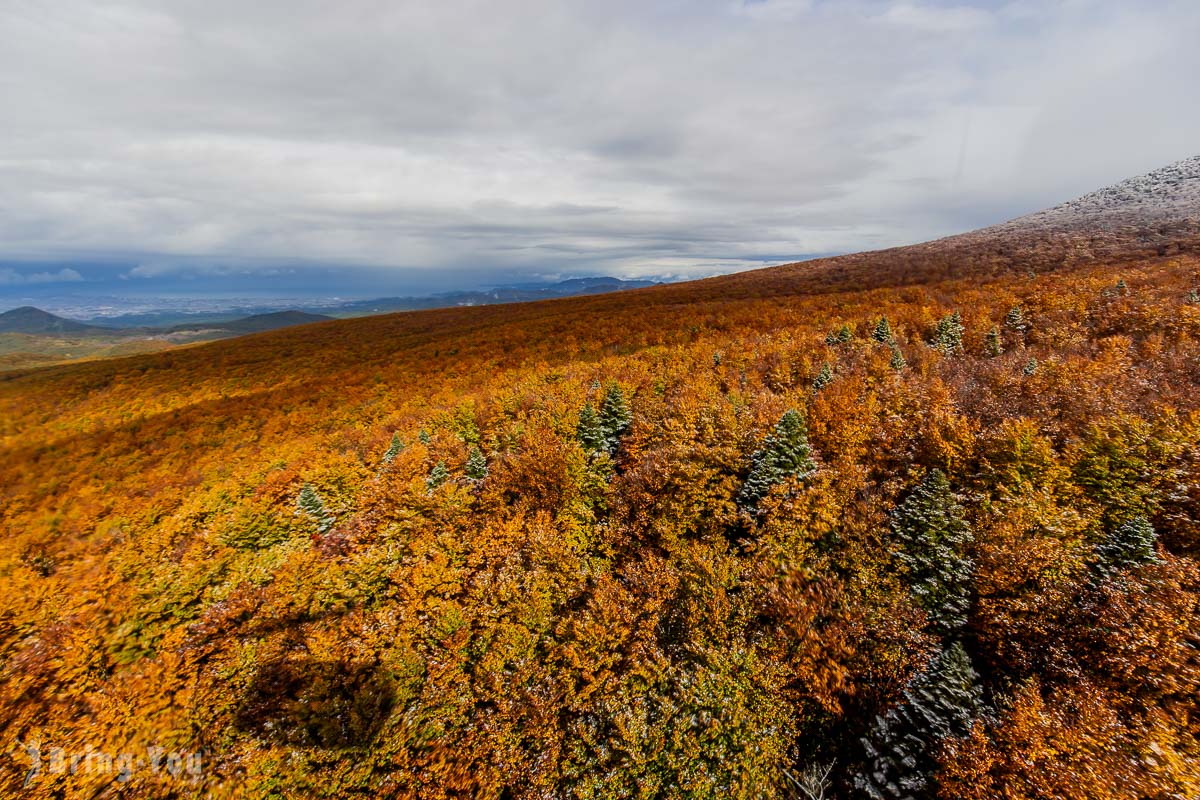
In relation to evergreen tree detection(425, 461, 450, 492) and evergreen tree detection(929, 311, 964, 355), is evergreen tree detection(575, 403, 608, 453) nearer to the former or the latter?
evergreen tree detection(425, 461, 450, 492)

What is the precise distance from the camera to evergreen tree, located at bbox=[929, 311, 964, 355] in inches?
1879

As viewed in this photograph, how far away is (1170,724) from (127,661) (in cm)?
5210

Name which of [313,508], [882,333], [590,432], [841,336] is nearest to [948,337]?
[882,333]

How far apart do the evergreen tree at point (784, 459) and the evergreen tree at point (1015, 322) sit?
118 ft

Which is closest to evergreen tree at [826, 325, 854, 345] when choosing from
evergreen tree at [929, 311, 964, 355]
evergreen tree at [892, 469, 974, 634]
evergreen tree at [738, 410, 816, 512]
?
evergreen tree at [929, 311, 964, 355]

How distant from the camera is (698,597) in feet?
97.3

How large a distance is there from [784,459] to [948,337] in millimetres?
31893

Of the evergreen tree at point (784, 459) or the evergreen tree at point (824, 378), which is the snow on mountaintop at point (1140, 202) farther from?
the evergreen tree at point (784, 459)

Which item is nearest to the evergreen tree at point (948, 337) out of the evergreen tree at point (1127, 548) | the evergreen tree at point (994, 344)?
the evergreen tree at point (994, 344)

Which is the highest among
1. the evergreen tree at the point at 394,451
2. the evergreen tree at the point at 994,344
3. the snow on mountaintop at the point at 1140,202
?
the snow on mountaintop at the point at 1140,202

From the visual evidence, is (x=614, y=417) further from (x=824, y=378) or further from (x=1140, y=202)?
(x=1140, y=202)

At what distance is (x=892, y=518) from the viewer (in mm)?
29484

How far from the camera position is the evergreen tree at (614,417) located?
44688 mm

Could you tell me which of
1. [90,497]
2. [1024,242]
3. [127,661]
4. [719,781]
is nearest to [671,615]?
[719,781]
